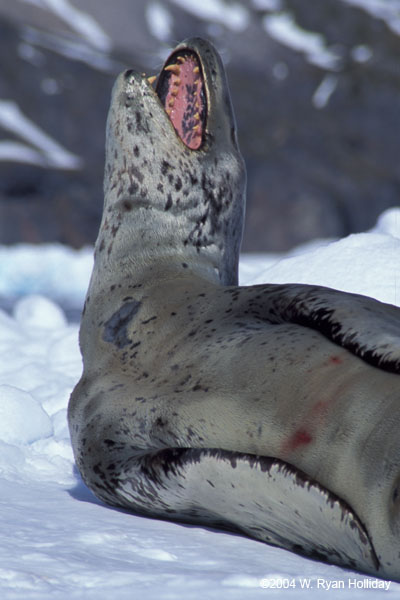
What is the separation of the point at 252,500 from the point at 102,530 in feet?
1.04

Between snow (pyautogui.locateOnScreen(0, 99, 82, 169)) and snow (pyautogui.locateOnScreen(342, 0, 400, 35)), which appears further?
snow (pyautogui.locateOnScreen(342, 0, 400, 35))

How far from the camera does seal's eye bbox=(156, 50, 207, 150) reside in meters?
2.58

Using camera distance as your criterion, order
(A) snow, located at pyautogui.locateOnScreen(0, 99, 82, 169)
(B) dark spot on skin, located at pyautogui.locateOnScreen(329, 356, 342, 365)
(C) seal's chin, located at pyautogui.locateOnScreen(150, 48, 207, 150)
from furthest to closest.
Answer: (A) snow, located at pyautogui.locateOnScreen(0, 99, 82, 169) < (C) seal's chin, located at pyautogui.locateOnScreen(150, 48, 207, 150) < (B) dark spot on skin, located at pyautogui.locateOnScreen(329, 356, 342, 365)

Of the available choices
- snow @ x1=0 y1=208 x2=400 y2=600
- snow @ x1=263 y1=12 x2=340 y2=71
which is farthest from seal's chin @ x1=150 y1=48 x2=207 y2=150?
snow @ x1=263 y1=12 x2=340 y2=71

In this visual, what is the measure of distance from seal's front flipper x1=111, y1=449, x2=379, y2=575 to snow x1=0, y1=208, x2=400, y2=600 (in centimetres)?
3

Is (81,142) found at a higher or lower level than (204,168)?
higher

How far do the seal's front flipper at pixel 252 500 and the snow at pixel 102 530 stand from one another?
0.11 ft

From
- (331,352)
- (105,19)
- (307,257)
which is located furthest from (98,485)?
(105,19)

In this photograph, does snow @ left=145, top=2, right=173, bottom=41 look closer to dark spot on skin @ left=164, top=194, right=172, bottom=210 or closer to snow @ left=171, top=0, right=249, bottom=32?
snow @ left=171, top=0, right=249, bottom=32

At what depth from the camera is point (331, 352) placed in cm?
159

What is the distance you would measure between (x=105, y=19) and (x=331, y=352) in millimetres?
19668

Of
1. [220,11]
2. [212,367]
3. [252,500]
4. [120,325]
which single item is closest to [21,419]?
[120,325]

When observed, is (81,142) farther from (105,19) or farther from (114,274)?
(114,274)

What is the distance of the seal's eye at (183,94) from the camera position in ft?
8.46
